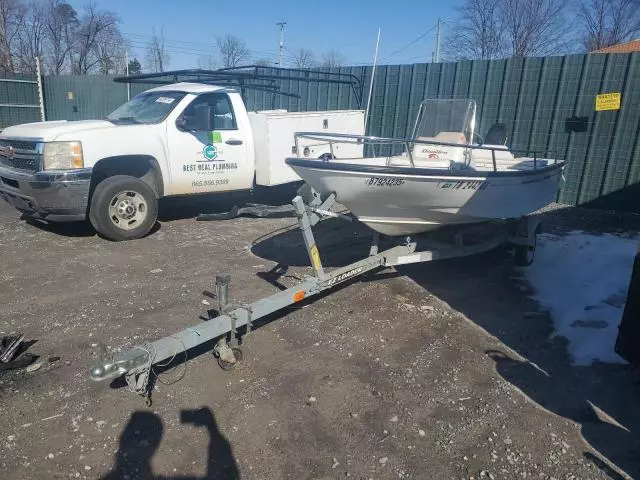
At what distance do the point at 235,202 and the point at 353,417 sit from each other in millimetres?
7056

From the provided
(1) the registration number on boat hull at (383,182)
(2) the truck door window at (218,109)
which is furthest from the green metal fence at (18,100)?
(1) the registration number on boat hull at (383,182)

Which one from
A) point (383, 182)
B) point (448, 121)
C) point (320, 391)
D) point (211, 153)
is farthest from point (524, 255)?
point (211, 153)

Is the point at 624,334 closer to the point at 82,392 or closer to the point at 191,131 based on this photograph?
the point at 82,392

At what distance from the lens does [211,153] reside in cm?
763

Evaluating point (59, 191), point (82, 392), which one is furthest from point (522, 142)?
point (82, 392)

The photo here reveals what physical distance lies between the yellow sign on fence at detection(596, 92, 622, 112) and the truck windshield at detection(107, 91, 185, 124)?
7.71 metres

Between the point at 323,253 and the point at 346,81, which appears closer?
the point at 323,253

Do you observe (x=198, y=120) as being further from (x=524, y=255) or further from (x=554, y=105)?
(x=554, y=105)

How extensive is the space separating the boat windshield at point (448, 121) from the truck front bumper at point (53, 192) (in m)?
4.83

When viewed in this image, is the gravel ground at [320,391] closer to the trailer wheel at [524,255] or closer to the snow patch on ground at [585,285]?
the snow patch on ground at [585,285]

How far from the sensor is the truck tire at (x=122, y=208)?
6641mm

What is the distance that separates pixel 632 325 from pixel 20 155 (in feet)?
23.6

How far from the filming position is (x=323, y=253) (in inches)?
270

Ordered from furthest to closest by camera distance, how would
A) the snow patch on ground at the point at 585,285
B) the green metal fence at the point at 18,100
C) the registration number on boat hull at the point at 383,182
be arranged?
the green metal fence at the point at 18,100
the registration number on boat hull at the point at 383,182
the snow patch on ground at the point at 585,285
